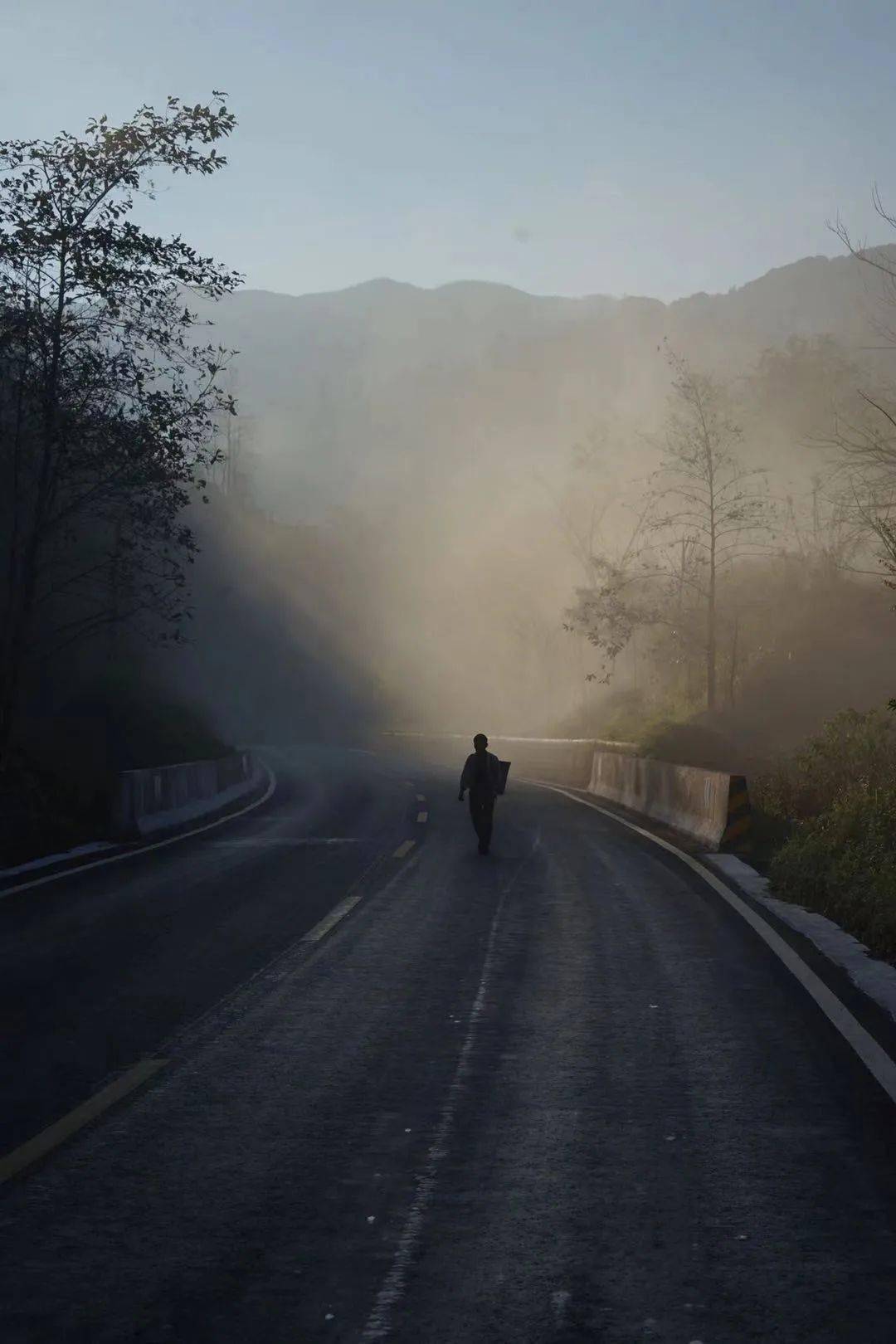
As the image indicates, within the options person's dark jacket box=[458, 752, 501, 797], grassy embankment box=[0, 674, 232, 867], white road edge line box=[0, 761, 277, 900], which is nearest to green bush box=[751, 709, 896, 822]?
person's dark jacket box=[458, 752, 501, 797]

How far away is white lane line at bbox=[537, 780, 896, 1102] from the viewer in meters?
7.52

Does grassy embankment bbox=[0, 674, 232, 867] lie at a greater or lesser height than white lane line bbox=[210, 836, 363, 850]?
greater

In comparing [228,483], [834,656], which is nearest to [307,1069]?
[834,656]

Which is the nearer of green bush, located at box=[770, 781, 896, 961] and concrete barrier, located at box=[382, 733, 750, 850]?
green bush, located at box=[770, 781, 896, 961]

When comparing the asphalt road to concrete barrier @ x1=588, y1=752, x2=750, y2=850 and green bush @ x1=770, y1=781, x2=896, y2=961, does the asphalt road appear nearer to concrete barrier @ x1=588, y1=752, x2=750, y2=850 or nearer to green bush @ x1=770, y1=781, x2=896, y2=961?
green bush @ x1=770, y1=781, x2=896, y2=961

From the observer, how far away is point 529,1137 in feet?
20.7

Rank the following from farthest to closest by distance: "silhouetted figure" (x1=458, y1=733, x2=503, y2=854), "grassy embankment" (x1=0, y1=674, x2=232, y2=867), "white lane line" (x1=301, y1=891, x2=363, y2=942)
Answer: "grassy embankment" (x1=0, y1=674, x2=232, y2=867), "silhouetted figure" (x1=458, y1=733, x2=503, y2=854), "white lane line" (x1=301, y1=891, x2=363, y2=942)

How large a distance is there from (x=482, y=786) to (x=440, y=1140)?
43.7 ft

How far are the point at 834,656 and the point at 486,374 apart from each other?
10796 centimetres

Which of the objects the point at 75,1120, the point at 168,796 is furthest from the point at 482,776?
the point at 75,1120

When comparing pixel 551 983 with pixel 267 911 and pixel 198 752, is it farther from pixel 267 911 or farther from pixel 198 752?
pixel 198 752

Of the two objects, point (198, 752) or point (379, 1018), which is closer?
point (379, 1018)

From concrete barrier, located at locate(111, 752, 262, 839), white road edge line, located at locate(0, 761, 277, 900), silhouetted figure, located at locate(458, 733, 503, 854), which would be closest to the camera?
white road edge line, located at locate(0, 761, 277, 900)

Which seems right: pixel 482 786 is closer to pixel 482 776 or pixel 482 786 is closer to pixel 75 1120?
pixel 482 776
